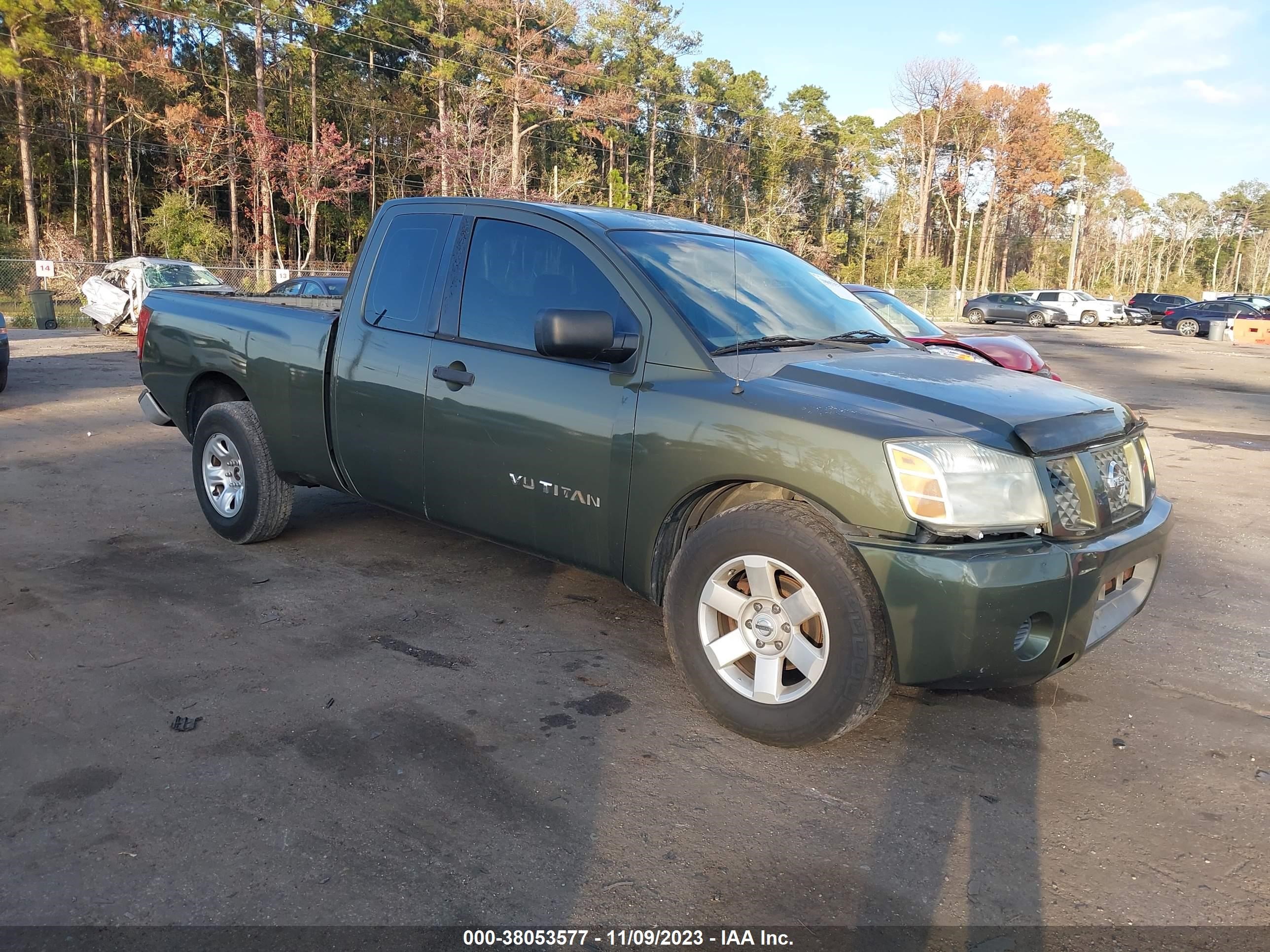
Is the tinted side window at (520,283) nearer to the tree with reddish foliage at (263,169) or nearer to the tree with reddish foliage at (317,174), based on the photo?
the tree with reddish foliage at (317,174)

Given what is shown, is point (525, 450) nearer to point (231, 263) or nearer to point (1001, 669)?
point (1001, 669)

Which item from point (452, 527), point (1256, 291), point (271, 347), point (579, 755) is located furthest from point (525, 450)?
point (1256, 291)

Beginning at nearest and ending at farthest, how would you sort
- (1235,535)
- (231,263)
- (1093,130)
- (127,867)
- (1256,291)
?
(127,867) < (1235,535) < (231,263) < (1093,130) < (1256,291)

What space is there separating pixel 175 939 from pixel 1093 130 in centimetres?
8386

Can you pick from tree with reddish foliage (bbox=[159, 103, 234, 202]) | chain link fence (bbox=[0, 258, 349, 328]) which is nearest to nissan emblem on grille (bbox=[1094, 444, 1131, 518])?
chain link fence (bbox=[0, 258, 349, 328])

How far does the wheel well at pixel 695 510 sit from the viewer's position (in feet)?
11.8

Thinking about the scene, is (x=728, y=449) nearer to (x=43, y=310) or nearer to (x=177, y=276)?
(x=177, y=276)

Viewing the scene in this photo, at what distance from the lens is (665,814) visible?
9.89 ft

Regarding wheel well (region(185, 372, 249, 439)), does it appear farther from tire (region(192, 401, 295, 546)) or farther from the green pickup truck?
the green pickup truck

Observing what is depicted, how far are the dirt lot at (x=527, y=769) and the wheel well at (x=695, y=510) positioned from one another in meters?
0.52

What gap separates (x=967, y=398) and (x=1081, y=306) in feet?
148

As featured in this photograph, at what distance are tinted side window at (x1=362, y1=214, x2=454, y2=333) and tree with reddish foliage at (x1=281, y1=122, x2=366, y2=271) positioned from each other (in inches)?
1347

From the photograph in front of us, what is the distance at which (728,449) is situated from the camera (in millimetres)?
3441

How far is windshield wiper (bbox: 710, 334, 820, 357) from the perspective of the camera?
3.75 m
